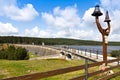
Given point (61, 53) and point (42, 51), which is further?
point (42, 51)

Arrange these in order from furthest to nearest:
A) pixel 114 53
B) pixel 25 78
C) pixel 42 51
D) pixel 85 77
A: pixel 42 51 < pixel 114 53 < pixel 85 77 < pixel 25 78

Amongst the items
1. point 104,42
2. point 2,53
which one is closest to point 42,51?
point 2,53

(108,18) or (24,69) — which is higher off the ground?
(108,18)

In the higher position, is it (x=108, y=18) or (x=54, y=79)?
→ (x=108, y=18)

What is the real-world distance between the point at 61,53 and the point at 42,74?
60.3 metres

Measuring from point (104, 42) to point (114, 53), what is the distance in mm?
26842

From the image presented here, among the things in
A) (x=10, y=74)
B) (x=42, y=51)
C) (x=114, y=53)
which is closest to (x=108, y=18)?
(x=10, y=74)

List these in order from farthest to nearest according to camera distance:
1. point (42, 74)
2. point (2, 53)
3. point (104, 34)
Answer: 1. point (2, 53)
2. point (104, 34)
3. point (42, 74)

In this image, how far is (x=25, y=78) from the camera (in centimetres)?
639

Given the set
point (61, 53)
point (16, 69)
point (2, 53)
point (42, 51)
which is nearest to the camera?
point (16, 69)

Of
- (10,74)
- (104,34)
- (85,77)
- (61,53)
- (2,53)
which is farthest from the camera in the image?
(61,53)

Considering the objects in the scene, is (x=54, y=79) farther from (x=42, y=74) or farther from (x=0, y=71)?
(x=42, y=74)

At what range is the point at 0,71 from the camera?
64.4 feet

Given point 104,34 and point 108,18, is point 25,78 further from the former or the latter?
Answer: point 108,18
